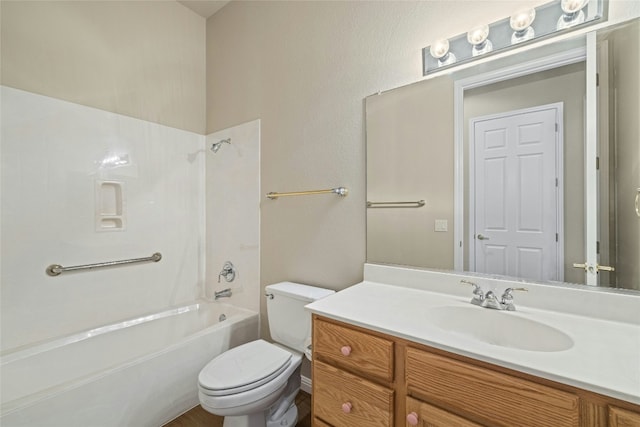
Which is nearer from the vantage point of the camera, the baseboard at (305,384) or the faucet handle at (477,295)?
the faucet handle at (477,295)

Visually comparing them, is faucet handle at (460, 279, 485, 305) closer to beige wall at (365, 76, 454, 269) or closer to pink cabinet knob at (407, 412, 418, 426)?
beige wall at (365, 76, 454, 269)

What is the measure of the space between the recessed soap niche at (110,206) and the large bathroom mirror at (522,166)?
178 centimetres

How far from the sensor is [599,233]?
1.02 metres

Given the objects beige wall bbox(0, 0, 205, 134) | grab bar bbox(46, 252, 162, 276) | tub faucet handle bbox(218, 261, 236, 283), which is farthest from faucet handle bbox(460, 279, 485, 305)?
beige wall bbox(0, 0, 205, 134)

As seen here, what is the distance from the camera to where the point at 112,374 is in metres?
1.39

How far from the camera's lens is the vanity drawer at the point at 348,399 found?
0.92 m

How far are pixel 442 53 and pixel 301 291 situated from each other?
1420mm

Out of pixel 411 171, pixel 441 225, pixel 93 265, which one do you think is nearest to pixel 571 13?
pixel 411 171

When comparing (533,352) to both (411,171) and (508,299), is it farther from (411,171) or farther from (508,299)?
(411,171)

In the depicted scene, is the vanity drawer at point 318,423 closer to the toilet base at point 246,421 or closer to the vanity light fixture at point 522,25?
the toilet base at point 246,421

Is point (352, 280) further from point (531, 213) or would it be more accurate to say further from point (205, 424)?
point (205, 424)

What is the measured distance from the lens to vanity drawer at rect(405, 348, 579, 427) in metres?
0.67

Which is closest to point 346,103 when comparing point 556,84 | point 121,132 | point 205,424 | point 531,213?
point 556,84

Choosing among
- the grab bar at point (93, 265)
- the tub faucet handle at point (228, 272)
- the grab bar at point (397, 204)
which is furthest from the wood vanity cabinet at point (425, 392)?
the grab bar at point (93, 265)
